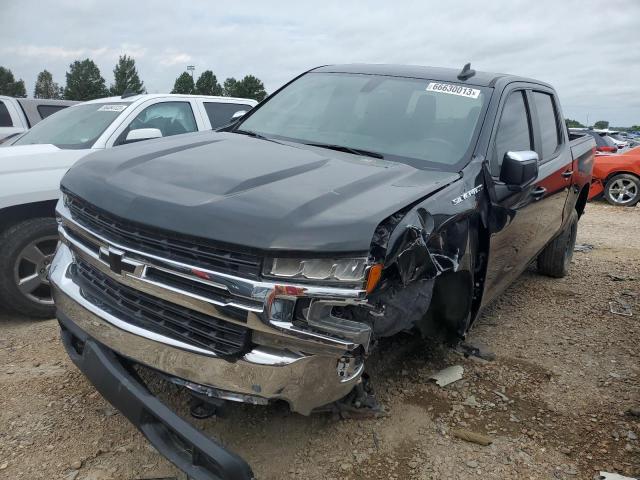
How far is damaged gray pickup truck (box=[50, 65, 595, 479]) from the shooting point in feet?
6.57

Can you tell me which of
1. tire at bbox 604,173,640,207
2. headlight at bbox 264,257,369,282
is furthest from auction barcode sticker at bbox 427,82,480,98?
→ tire at bbox 604,173,640,207

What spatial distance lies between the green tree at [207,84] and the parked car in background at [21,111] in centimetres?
6427

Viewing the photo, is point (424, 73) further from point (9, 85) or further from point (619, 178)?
point (9, 85)

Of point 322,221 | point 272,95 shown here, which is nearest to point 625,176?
point 272,95

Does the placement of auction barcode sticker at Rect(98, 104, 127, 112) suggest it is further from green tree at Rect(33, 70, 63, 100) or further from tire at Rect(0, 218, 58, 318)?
green tree at Rect(33, 70, 63, 100)

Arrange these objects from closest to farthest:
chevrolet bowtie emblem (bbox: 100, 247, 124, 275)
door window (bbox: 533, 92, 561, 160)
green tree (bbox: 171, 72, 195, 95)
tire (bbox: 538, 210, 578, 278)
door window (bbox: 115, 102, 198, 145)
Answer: chevrolet bowtie emblem (bbox: 100, 247, 124, 275), door window (bbox: 533, 92, 561, 160), door window (bbox: 115, 102, 198, 145), tire (bbox: 538, 210, 578, 278), green tree (bbox: 171, 72, 195, 95)

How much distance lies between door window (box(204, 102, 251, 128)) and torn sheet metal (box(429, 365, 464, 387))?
368 cm

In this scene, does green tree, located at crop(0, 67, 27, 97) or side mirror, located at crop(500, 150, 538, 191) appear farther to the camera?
green tree, located at crop(0, 67, 27, 97)

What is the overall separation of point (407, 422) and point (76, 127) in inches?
155

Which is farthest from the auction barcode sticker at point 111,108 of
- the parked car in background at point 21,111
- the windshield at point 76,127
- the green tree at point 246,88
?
the green tree at point 246,88

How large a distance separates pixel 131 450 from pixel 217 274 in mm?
1161

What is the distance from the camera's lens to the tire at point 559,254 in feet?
18.2

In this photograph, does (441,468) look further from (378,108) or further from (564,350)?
(378,108)

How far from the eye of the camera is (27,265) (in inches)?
156
